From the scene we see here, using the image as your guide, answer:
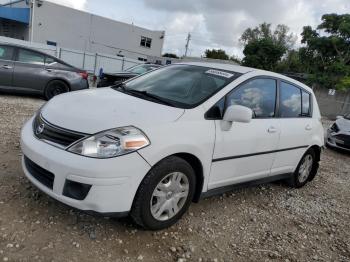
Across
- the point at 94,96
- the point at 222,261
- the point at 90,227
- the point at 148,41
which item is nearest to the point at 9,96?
the point at 94,96

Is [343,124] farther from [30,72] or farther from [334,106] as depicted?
[334,106]

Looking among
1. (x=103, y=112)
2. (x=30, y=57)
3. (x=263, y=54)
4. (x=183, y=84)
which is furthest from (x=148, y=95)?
(x=263, y=54)

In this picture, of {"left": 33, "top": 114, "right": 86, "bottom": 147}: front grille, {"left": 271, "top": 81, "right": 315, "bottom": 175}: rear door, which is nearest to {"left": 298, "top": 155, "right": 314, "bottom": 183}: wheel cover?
{"left": 271, "top": 81, "right": 315, "bottom": 175}: rear door

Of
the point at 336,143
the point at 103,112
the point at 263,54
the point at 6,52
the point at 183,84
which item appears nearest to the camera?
the point at 103,112

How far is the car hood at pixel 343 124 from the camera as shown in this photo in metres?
9.26

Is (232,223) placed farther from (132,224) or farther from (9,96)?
(9,96)

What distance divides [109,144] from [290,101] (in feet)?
9.44

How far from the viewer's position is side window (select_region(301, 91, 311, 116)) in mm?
5039

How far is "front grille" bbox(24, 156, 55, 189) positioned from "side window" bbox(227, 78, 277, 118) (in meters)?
1.90

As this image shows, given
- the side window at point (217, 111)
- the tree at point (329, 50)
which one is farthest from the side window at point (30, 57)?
the tree at point (329, 50)

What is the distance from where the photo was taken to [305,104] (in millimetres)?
5113

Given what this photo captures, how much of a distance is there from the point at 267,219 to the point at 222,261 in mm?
1220

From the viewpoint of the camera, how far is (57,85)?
9.17 m

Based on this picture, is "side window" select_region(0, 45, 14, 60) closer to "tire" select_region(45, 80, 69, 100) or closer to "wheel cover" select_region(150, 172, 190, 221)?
"tire" select_region(45, 80, 69, 100)
